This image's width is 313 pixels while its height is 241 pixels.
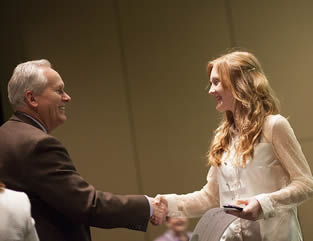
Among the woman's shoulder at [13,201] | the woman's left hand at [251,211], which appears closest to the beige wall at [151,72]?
the woman's left hand at [251,211]

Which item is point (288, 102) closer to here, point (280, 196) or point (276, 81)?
point (276, 81)

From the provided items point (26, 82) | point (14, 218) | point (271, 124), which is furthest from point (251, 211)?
point (26, 82)

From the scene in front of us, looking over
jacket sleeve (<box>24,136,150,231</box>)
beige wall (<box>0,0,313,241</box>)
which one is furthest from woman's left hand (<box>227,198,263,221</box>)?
Result: beige wall (<box>0,0,313,241</box>)

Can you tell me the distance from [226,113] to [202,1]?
203cm

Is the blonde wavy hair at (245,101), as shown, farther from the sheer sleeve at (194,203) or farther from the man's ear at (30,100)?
the man's ear at (30,100)

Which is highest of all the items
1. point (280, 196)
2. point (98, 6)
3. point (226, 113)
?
point (98, 6)

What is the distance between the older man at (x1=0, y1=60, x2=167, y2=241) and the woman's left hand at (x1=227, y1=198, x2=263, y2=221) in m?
0.50

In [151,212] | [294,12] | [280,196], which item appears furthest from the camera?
[294,12]

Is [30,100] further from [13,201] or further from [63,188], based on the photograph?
[13,201]

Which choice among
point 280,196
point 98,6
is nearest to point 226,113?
point 280,196

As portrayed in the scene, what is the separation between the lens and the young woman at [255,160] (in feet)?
8.96

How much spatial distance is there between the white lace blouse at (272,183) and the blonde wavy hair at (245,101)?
44 millimetres

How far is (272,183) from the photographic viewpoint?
2.82 metres

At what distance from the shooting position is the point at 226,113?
310 centimetres
